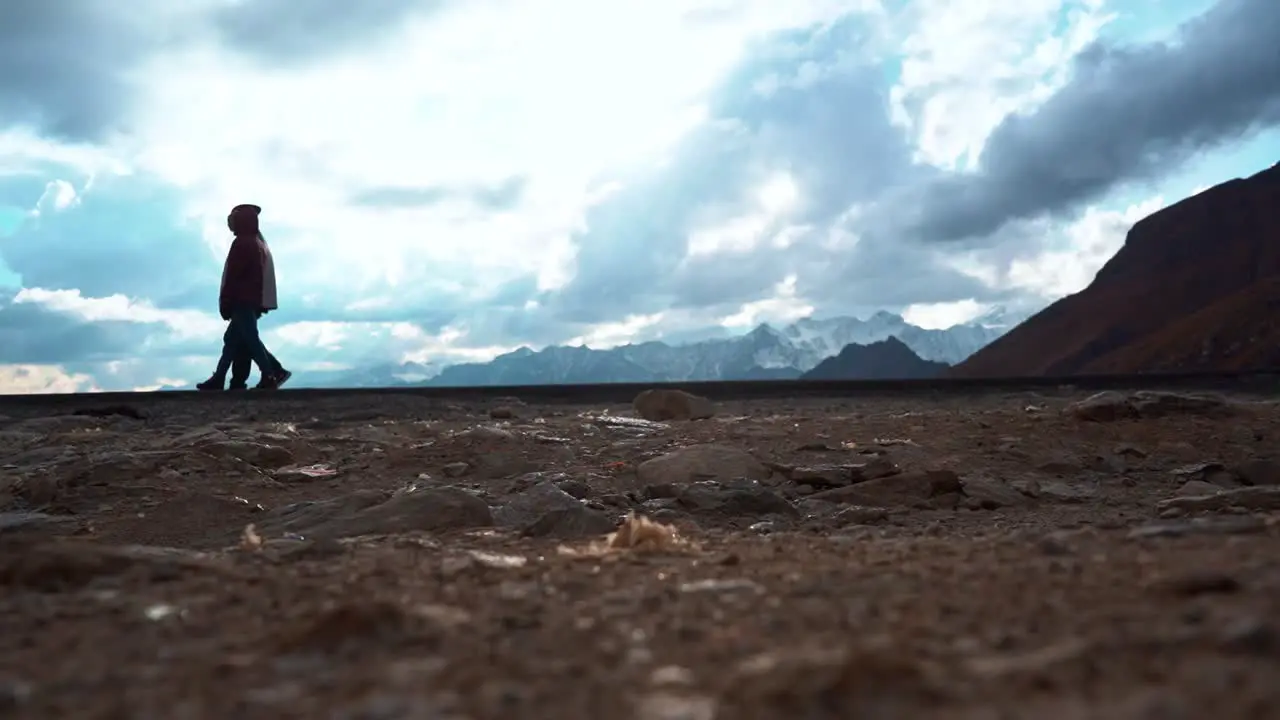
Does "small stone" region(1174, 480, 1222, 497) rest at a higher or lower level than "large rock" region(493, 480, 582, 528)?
lower

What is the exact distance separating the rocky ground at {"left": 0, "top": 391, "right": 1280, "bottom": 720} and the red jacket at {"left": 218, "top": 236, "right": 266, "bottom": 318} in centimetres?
566

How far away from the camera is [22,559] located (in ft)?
7.47

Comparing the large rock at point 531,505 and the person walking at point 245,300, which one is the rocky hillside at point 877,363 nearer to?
the person walking at point 245,300

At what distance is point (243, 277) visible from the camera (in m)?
10.6

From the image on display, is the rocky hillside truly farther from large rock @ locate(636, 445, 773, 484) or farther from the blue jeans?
large rock @ locate(636, 445, 773, 484)

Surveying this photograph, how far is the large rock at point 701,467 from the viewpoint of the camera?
188 inches

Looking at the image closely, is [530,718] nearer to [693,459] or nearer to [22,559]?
[22,559]

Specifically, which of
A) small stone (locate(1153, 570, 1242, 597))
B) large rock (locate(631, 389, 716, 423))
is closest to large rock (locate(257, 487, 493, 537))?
small stone (locate(1153, 570, 1242, 597))

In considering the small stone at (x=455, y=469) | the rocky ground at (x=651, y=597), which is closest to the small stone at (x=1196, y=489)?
the rocky ground at (x=651, y=597)

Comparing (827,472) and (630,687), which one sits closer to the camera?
(630,687)

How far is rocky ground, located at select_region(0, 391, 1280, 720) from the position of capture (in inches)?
54.3

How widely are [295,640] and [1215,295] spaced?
56521mm

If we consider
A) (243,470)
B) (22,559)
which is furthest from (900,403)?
A: (22,559)

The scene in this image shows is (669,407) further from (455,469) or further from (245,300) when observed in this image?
(245,300)
